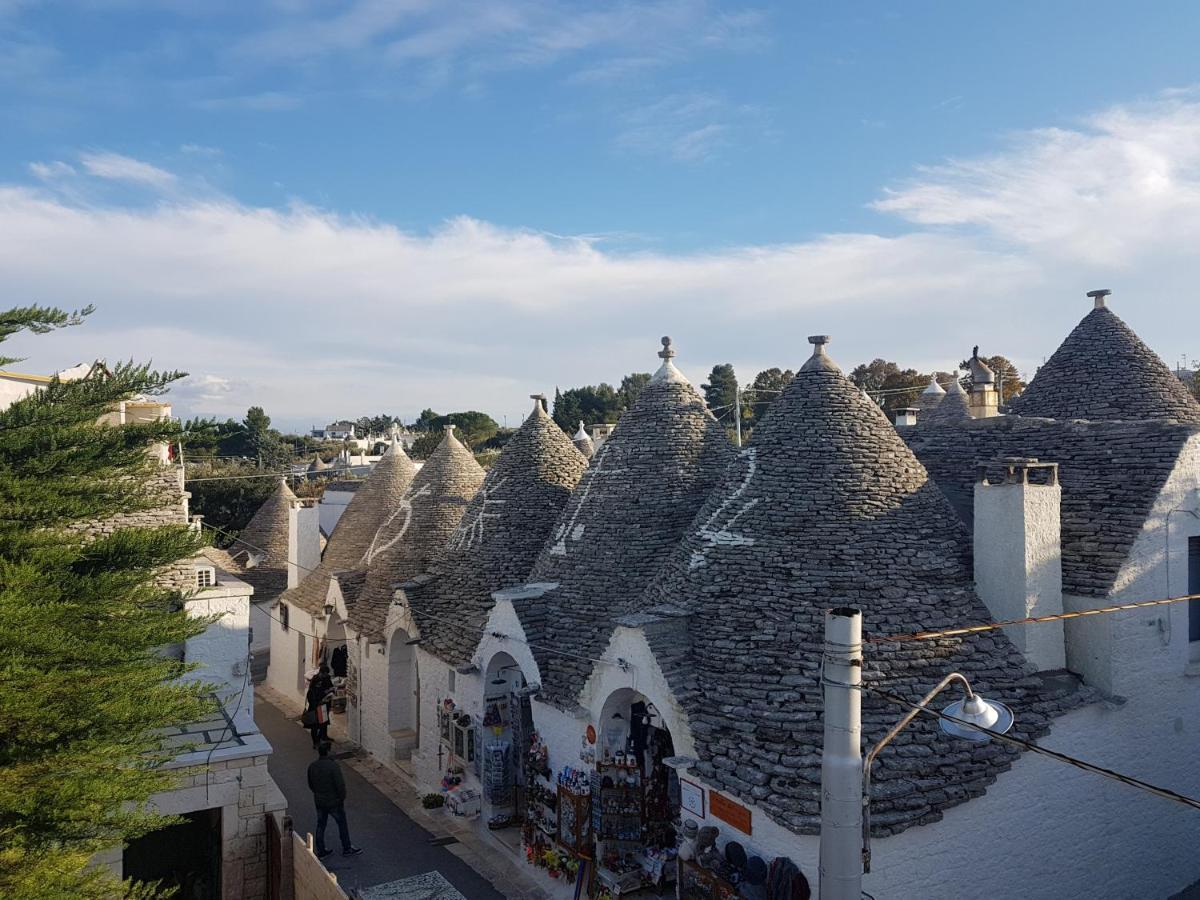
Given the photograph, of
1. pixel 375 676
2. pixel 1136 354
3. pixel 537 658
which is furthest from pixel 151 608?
pixel 1136 354

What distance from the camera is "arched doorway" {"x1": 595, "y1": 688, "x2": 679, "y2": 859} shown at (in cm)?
1042

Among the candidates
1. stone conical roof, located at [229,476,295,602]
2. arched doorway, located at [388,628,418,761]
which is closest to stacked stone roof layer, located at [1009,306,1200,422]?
arched doorway, located at [388,628,418,761]

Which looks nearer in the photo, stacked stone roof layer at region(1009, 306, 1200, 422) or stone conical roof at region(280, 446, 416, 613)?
stacked stone roof layer at region(1009, 306, 1200, 422)

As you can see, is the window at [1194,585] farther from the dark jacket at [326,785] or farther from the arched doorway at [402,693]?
the arched doorway at [402,693]

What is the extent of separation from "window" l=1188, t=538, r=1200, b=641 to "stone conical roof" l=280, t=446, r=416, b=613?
15.5 metres

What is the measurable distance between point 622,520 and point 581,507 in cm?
100

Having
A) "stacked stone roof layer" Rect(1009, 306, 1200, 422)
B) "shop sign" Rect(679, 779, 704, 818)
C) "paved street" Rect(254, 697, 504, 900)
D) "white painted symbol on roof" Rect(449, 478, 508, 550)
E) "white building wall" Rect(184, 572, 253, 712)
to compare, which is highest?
"stacked stone roof layer" Rect(1009, 306, 1200, 422)

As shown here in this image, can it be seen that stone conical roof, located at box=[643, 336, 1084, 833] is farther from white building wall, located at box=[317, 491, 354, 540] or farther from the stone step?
white building wall, located at box=[317, 491, 354, 540]

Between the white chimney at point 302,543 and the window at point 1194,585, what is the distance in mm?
18114

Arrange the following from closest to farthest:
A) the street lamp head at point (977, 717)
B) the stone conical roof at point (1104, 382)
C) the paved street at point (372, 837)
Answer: the street lamp head at point (977, 717) < the paved street at point (372, 837) < the stone conical roof at point (1104, 382)

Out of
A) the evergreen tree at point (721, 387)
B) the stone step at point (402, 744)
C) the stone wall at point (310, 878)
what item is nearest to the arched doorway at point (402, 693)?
the stone step at point (402, 744)

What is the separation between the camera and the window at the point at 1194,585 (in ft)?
35.1

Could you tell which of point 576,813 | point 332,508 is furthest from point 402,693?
point 332,508

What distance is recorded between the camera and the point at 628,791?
10.5m
